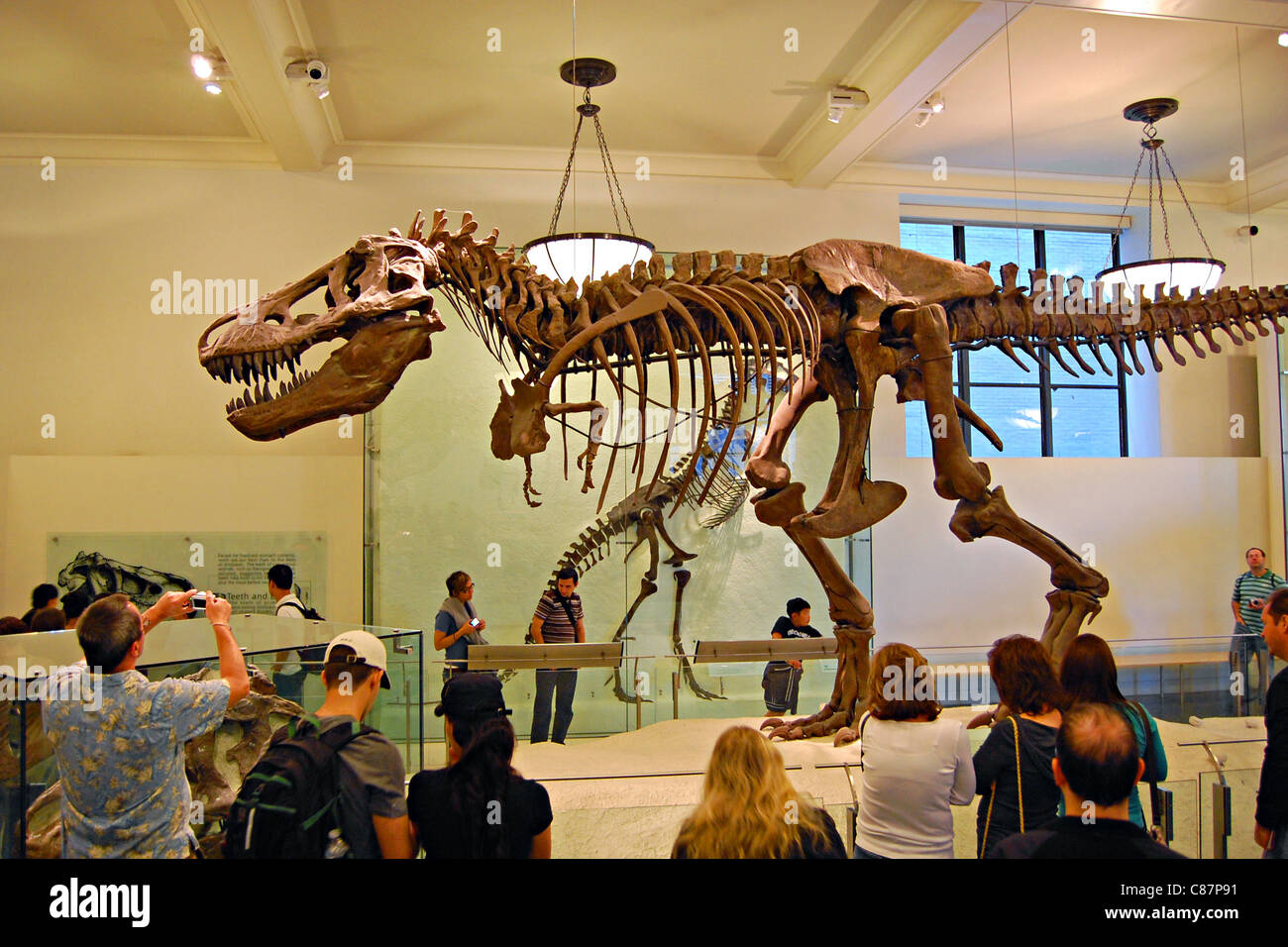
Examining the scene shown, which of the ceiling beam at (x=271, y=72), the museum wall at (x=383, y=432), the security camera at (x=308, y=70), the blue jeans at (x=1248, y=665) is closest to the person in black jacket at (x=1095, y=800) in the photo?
the blue jeans at (x=1248, y=665)

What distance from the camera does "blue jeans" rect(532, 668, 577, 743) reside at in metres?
4.68

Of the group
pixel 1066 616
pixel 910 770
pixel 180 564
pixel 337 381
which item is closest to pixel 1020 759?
pixel 910 770

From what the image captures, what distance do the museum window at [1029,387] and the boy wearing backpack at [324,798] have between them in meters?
8.22

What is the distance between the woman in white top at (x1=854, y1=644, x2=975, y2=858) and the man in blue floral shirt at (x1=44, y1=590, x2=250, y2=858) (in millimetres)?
1950

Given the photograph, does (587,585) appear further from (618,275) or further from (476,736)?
(476,736)

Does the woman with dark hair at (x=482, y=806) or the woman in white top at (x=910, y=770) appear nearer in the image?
the woman with dark hair at (x=482, y=806)

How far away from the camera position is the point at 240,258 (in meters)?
8.25

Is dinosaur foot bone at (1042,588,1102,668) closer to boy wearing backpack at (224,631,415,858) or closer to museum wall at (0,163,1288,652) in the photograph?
museum wall at (0,163,1288,652)

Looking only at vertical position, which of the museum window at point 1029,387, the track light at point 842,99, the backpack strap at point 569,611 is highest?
the track light at point 842,99

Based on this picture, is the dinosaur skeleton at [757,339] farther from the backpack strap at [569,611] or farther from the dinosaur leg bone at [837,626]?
the backpack strap at [569,611]

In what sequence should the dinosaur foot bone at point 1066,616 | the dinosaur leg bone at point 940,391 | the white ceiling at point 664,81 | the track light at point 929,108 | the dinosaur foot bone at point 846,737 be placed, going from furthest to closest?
the track light at point 929,108 < the white ceiling at point 664,81 < the dinosaur foot bone at point 1066,616 < the dinosaur leg bone at point 940,391 < the dinosaur foot bone at point 846,737

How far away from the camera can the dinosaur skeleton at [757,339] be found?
4.03 meters

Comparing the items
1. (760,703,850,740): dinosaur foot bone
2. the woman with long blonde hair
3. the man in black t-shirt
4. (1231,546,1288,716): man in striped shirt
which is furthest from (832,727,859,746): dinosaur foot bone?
the woman with long blonde hair

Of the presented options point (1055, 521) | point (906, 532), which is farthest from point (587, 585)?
point (1055, 521)
